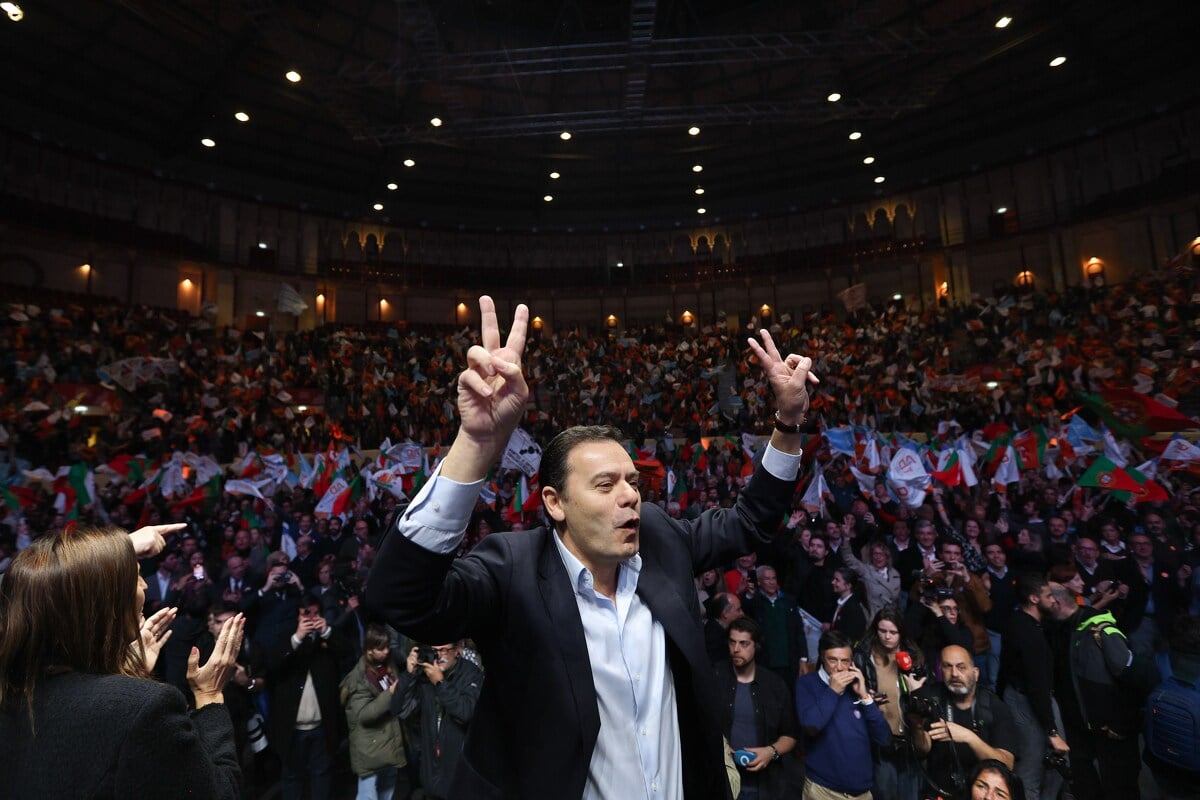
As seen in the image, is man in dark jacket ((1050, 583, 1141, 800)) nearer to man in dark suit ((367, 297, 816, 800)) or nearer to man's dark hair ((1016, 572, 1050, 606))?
man's dark hair ((1016, 572, 1050, 606))

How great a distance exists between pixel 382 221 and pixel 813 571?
92.5 feet

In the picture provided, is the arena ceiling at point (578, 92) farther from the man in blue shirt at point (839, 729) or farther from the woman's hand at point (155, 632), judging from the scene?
the woman's hand at point (155, 632)

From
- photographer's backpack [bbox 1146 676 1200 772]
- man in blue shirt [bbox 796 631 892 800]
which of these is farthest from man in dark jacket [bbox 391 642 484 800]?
photographer's backpack [bbox 1146 676 1200 772]

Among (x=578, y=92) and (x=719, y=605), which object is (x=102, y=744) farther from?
(x=578, y=92)

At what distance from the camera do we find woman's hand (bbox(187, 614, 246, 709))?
1.98m

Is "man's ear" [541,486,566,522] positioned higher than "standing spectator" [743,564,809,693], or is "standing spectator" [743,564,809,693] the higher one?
"man's ear" [541,486,566,522]

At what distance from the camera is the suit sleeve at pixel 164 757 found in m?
1.39

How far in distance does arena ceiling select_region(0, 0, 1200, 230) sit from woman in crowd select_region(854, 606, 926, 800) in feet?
49.9

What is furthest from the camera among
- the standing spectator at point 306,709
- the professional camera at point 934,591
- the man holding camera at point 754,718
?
the professional camera at point 934,591

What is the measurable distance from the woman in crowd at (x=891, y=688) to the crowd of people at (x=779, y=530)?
2cm

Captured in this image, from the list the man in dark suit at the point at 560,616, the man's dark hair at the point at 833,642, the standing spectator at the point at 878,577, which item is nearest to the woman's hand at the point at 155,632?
the man in dark suit at the point at 560,616

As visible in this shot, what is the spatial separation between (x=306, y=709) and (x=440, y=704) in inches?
48.0

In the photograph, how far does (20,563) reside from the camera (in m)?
1.58

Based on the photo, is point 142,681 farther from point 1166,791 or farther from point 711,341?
point 711,341
